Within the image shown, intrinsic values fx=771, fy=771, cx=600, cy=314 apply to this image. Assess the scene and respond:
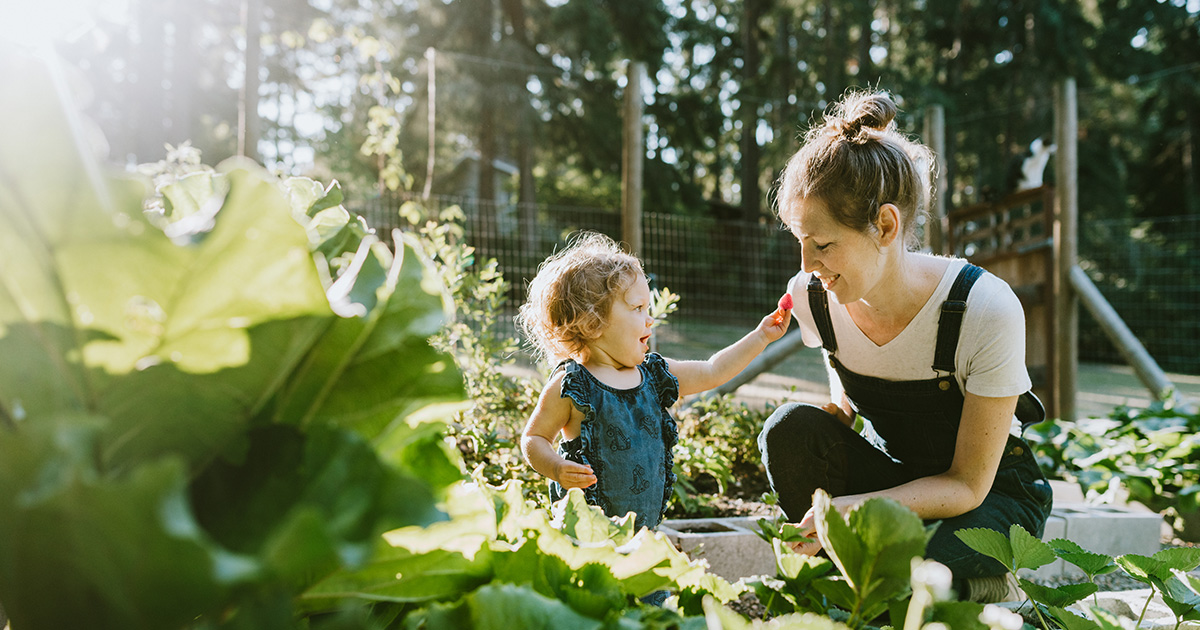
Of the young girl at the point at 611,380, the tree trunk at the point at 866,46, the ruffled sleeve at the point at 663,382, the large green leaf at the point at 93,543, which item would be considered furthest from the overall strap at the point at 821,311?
the tree trunk at the point at 866,46

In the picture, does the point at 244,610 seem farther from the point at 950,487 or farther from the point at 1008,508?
the point at 1008,508

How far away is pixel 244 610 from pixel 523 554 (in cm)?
24

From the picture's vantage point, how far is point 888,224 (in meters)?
1.97

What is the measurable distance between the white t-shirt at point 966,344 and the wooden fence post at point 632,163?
2.33 m

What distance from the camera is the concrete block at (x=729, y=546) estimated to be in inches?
100

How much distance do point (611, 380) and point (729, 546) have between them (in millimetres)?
709

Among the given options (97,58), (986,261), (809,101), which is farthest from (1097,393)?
(97,58)

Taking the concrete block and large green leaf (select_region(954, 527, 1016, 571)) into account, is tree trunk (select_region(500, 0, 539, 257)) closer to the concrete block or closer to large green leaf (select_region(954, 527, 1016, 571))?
the concrete block

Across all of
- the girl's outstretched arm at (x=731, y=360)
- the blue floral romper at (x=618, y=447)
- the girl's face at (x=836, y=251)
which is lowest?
the blue floral romper at (x=618, y=447)

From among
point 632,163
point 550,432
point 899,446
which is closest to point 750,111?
point 632,163

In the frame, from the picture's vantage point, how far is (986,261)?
6246 millimetres

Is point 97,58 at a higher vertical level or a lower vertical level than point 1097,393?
higher

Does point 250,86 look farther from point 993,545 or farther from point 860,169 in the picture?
point 993,545

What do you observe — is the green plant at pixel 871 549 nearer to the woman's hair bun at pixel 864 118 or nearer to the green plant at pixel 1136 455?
the woman's hair bun at pixel 864 118
